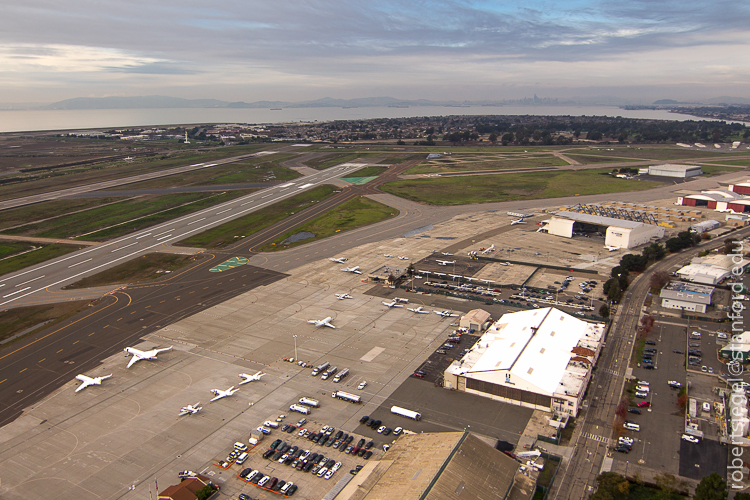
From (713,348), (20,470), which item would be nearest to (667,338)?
(713,348)

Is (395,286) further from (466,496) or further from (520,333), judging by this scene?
(466,496)

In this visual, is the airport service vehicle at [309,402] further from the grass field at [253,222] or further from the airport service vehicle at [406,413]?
the grass field at [253,222]

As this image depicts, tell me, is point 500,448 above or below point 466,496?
below

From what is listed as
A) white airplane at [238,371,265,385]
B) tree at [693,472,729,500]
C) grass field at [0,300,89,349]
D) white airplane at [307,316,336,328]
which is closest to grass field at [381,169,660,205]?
white airplane at [307,316,336,328]

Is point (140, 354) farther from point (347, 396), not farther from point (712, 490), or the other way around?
point (712, 490)

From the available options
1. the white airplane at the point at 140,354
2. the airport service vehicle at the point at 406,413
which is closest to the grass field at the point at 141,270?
the white airplane at the point at 140,354

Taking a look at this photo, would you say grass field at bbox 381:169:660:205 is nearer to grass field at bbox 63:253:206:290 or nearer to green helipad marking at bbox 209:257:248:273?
green helipad marking at bbox 209:257:248:273

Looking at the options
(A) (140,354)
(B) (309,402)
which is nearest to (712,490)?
(B) (309,402)
